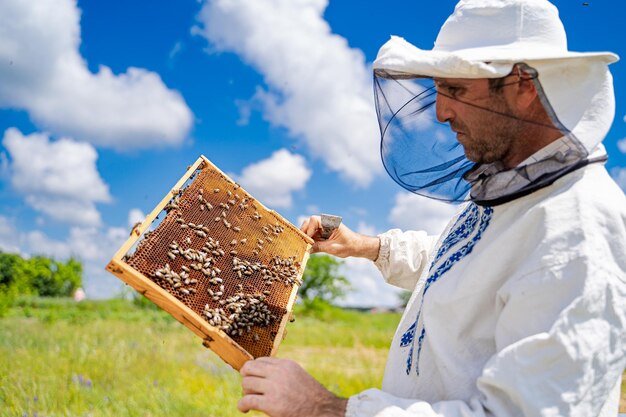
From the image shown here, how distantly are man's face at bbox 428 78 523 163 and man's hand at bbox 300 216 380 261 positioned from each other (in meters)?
1.59

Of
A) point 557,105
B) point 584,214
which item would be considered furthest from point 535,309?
point 557,105

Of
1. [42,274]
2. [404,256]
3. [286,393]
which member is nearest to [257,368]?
[286,393]

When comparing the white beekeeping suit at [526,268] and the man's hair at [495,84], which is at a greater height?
the man's hair at [495,84]

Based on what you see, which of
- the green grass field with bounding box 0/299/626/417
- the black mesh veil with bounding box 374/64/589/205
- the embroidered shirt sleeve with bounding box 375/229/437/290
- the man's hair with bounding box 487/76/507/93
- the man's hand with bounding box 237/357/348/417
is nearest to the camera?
the man's hand with bounding box 237/357/348/417

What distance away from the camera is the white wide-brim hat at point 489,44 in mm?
2447

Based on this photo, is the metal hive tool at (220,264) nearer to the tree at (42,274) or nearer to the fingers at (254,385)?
the fingers at (254,385)

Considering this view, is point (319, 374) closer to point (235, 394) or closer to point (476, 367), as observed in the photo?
point (235, 394)

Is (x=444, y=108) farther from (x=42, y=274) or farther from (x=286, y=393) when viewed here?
(x=42, y=274)

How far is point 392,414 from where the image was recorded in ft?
7.43

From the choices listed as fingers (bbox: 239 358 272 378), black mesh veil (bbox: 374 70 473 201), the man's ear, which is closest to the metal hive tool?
fingers (bbox: 239 358 272 378)

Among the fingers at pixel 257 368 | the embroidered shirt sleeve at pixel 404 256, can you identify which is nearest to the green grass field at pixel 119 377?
the embroidered shirt sleeve at pixel 404 256

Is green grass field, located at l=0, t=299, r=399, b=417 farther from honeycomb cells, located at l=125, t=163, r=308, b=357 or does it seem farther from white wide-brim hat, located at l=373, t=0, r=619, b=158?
white wide-brim hat, located at l=373, t=0, r=619, b=158

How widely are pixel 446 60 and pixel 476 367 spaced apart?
1.31 m

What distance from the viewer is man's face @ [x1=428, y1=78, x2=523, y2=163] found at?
2613 mm
